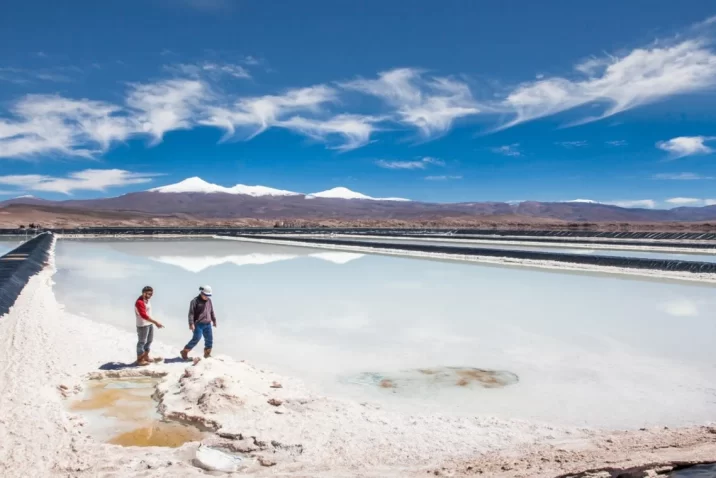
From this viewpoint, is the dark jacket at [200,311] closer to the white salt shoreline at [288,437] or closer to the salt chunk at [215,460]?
the white salt shoreline at [288,437]

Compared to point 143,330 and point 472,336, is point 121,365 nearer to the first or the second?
point 143,330

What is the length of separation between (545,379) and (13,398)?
420 cm

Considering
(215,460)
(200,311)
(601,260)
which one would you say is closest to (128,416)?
(215,460)

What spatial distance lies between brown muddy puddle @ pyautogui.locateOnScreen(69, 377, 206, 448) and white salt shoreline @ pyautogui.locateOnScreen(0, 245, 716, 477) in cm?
11

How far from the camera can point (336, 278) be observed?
13.8 meters

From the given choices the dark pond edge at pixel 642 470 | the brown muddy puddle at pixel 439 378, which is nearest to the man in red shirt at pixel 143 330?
the brown muddy puddle at pixel 439 378

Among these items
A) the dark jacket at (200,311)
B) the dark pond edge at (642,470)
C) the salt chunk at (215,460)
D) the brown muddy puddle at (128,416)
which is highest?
the dark jacket at (200,311)

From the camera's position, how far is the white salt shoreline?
3340 mm

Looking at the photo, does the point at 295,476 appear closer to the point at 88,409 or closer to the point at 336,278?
the point at 88,409

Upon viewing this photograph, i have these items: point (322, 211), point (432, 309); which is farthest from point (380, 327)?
point (322, 211)

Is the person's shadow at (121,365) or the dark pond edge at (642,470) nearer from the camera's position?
Answer: the dark pond edge at (642,470)

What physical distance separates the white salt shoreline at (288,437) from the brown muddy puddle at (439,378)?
0.62 metres

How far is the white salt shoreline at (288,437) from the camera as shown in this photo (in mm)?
3340

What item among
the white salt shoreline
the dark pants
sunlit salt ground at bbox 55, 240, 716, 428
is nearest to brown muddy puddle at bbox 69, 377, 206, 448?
the white salt shoreline
